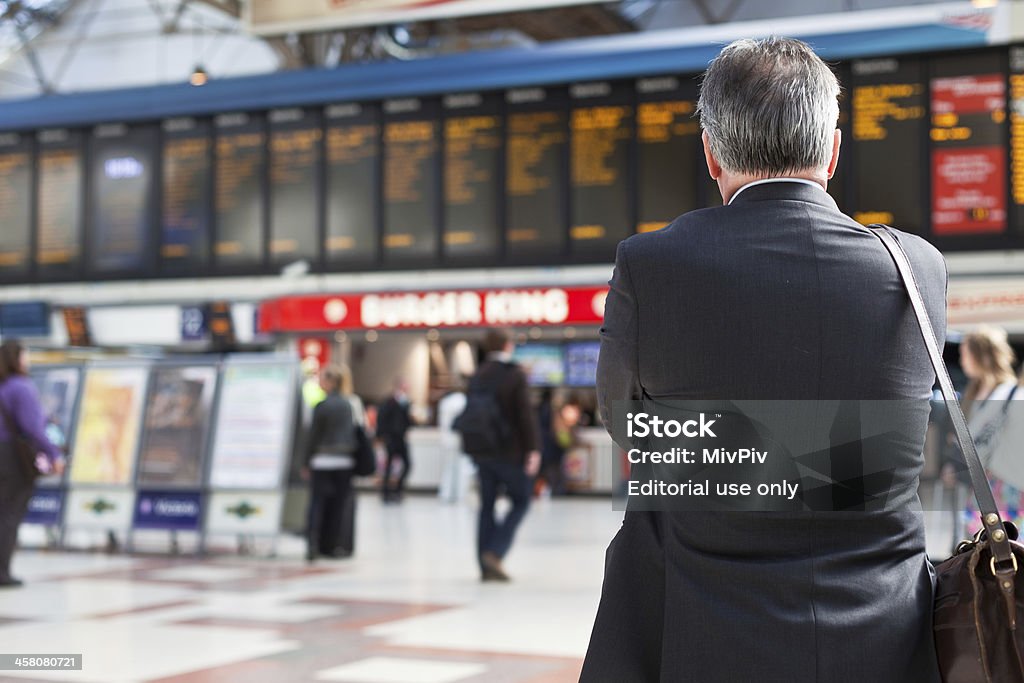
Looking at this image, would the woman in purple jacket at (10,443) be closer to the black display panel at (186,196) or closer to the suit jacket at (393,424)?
the suit jacket at (393,424)

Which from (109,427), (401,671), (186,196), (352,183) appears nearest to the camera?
(401,671)

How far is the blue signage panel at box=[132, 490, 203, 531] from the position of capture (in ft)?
31.6

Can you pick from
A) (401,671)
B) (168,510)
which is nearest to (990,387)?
(401,671)

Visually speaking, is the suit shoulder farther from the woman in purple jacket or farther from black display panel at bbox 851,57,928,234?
black display panel at bbox 851,57,928,234

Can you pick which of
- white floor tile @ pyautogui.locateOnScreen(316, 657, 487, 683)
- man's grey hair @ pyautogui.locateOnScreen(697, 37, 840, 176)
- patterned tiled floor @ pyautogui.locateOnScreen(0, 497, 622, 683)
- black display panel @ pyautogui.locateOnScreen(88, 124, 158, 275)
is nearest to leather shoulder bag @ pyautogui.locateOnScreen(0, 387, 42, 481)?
patterned tiled floor @ pyautogui.locateOnScreen(0, 497, 622, 683)

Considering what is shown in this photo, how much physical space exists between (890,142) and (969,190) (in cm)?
97

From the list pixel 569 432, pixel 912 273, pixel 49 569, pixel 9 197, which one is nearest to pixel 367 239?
pixel 569 432

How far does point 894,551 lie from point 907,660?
130mm

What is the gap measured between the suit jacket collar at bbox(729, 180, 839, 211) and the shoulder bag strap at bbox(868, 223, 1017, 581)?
9cm

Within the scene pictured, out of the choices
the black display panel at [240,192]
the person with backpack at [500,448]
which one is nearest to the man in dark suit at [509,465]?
the person with backpack at [500,448]

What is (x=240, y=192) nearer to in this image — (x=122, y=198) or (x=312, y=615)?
(x=122, y=198)

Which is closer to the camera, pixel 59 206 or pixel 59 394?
pixel 59 394

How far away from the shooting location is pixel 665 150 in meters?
13.9

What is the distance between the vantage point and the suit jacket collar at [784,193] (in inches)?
61.1
